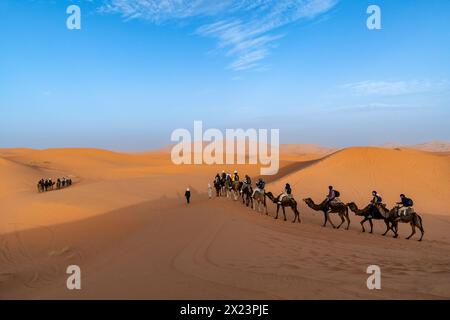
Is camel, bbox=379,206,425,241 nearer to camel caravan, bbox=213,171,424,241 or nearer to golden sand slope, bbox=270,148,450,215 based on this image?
camel caravan, bbox=213,171,424,241

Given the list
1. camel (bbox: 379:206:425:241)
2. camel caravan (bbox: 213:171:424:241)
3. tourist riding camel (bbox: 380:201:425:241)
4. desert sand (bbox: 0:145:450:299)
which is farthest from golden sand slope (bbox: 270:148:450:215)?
tourist riding camel (bbox: 380:201:425:241)

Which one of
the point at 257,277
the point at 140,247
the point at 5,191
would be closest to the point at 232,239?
the point at 140,247

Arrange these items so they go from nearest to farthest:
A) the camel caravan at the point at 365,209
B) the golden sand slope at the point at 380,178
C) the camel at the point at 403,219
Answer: the camel at the point at 403,219 < the camel caravan at the point at 365,209 < the golden sand slope at the point at 380,178

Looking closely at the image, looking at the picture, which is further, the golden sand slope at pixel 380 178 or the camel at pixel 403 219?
the golden sand slope at pixel 380 178

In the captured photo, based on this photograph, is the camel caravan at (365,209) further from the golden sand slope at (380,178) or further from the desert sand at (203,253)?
the golden sand slope at (380,178)

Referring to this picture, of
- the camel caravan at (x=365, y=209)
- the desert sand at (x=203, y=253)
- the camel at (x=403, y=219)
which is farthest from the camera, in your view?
the camel caravan at (x=365, y=209)

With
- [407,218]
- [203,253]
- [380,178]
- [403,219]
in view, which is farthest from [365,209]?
[380,178]

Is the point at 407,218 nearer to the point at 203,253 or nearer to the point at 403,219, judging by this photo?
the point at 403,219

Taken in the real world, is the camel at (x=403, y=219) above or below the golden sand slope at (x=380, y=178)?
below

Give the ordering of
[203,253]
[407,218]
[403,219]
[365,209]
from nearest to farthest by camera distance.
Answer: [203,253], [407,218], [403,219], [365,209]

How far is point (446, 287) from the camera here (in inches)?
275

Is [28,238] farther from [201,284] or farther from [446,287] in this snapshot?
[446,287]

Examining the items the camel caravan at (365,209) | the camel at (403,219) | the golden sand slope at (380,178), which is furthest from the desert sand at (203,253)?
the camel caravan at (365,209)

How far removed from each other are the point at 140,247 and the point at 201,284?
5.16m
